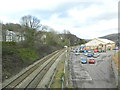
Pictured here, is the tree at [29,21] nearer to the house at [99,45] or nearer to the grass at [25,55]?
the grass at [25,55]

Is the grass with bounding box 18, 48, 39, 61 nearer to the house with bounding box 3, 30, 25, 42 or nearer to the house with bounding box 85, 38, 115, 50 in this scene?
the house with bounding box 3, 30, 25, 42

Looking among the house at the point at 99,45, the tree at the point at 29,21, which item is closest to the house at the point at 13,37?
the tree at the point at 29,21

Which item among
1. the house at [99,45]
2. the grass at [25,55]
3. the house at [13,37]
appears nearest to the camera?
the grass at [25,55]

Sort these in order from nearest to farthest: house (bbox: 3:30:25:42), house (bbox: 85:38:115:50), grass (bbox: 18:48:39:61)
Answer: grass (bbox: 18:48:39:61) < house (bbox: 3:30:25:42) < house (bbox: 85:38:115:50)

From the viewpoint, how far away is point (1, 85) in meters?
11.0

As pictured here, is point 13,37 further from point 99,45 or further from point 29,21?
point 99,45

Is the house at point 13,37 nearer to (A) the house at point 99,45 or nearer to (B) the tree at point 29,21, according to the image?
(B) the tree at point 29,21

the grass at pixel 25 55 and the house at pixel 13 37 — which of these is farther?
the house at pixel 13 37

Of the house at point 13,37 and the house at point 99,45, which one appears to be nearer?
the house at point 13,37

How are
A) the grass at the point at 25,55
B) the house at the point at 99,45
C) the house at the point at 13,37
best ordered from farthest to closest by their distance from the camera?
the house at the point at 99,45, the house at the point at 13,37, the grass at the point at 25,55

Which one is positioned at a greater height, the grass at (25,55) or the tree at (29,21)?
the tree at (29,21)

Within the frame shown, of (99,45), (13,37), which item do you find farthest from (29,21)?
(99,45)

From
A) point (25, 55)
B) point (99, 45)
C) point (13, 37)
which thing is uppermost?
point (13, 37)

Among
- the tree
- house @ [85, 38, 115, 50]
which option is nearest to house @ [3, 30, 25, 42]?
the tree
